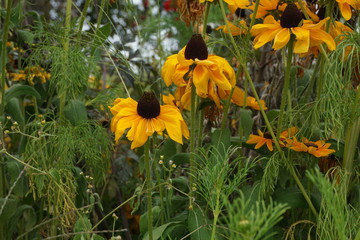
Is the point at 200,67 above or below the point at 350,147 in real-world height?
above

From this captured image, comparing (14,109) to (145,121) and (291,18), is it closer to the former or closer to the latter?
(145,121)

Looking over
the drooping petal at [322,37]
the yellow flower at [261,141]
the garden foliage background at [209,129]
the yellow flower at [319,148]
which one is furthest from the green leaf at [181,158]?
the drooping petal at [322,37]

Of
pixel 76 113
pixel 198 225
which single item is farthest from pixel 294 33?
pixel 76 113

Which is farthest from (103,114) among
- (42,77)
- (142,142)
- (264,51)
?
(142,142)

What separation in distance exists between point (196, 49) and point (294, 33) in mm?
164

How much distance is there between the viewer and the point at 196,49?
0.97m

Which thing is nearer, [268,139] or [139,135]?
[139,135]

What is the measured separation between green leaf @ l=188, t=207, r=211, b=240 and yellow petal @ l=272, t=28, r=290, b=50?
0.31 m

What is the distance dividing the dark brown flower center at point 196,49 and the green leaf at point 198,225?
10.3 inches

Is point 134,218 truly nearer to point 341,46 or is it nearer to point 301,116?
point 301,116

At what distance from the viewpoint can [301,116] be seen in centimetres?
118

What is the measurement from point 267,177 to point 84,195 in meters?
0.45

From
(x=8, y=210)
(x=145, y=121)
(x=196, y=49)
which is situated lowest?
(x=8, y=210)

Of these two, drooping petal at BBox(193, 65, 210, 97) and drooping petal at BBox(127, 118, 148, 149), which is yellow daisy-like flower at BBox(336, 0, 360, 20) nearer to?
drooping petal at BBox(193, 65, 210, 97)
